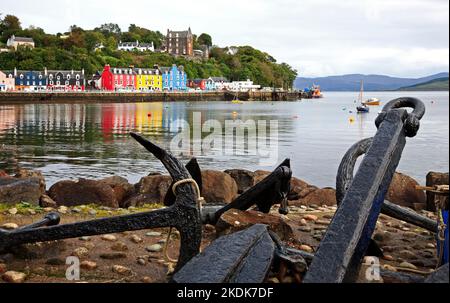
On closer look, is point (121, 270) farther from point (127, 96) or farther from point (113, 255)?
point (127, 96)

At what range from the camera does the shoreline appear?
9500 centimetres

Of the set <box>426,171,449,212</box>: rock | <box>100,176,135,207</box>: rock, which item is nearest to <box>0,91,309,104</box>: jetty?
<box>100,176,135,207</box>: rock

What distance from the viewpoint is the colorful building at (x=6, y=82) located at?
106 meters

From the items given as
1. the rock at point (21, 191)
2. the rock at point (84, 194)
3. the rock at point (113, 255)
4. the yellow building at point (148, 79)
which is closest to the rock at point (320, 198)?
the rock at point (84, 194)

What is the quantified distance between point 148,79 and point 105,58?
1392 cm

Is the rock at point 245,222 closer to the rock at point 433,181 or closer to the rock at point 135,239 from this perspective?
the rock at point 135,239

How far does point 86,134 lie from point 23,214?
2963 centimetres

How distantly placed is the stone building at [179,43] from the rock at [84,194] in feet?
595

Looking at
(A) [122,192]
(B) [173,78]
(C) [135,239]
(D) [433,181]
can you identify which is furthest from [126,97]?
(C) [135,239]

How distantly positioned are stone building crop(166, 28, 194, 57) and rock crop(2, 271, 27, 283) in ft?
619

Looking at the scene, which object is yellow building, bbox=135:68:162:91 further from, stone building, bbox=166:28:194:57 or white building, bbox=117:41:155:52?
stone building, bbox=166:28:194:57

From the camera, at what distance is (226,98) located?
452 ft

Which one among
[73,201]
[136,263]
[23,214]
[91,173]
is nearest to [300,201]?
[73,201]
